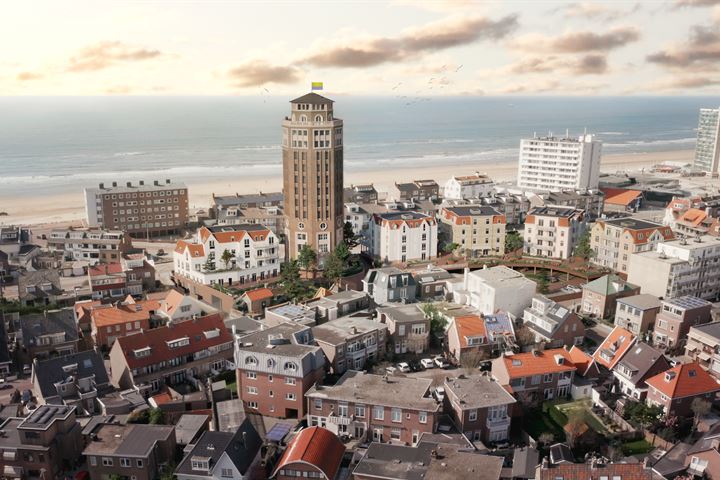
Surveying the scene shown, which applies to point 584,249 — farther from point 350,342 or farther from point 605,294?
point 350,342

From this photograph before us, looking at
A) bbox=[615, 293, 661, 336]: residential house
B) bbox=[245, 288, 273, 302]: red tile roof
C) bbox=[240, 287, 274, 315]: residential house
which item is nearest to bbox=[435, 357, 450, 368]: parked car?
bbox=[615, 293, 661, 336]: residential house

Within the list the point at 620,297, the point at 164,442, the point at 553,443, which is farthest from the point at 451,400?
the point at 620,297

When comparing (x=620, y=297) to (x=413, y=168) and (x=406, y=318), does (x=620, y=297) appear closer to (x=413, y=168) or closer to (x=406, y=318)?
(x=406, y=318)

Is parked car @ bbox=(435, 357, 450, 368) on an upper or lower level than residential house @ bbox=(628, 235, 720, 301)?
lower

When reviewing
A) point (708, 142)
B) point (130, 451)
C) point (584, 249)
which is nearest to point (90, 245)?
point (130, 451)

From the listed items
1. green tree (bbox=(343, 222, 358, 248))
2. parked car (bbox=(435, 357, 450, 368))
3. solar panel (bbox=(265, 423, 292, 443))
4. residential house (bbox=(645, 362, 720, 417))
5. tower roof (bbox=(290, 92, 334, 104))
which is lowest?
solar panel (bbox=(265, 423, 292, 443))

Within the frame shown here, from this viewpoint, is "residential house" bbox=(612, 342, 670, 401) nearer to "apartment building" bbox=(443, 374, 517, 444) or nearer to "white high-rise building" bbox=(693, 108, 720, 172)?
"apartment building" bbox=(443, 374, 517, 444)

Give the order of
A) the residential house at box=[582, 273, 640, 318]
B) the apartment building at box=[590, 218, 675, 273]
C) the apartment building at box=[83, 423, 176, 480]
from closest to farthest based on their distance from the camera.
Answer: the apartment building at box=[83, 423, 176, 480] → the residential house at box=[582, 273, 640, 318] → the apartment building at box=[590, 218, 675, 273]

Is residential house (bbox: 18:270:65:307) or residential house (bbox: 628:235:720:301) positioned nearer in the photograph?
residential house (bbox: 628:235:720:301)
